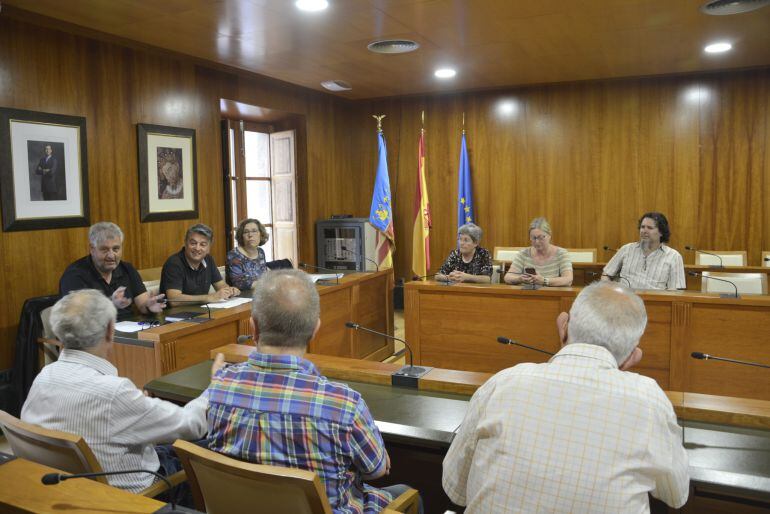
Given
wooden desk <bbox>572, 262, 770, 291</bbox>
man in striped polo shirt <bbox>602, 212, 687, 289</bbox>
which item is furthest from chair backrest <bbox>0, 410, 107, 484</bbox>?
wooden desk <bbox>572, 262, 770, 291</bbox>

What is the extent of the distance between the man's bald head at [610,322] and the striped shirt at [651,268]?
3.23m

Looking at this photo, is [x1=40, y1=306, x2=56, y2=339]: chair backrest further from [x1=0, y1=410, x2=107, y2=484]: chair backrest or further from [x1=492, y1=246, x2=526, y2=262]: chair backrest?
[x1=492, y1=246, x2=526, y2=262]: chair backrest

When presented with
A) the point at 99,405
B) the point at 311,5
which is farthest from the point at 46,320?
the point at 311,5

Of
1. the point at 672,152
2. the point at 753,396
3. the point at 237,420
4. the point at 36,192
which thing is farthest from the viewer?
the point at 672,152

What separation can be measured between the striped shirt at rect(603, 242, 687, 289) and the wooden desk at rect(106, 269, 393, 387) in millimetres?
2000

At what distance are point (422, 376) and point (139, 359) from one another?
168 cm

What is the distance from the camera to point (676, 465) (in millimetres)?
1274

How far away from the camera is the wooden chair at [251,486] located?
127 cm

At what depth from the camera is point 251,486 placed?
1.33 metres

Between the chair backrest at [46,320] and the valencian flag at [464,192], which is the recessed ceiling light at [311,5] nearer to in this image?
the chair backrest at [46,320]

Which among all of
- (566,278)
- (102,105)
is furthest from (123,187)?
(566,278)

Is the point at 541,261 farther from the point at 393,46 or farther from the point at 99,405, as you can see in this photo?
the point at 99,405

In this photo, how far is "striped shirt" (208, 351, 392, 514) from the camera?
55.9 inches

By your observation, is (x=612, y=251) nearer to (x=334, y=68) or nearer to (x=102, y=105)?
(x=334, y=68)
